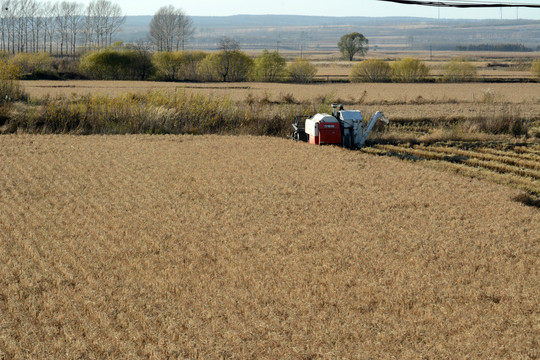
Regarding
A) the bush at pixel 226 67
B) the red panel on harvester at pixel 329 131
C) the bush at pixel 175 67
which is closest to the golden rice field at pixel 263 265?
the red panel on harvester at pixel 329 131

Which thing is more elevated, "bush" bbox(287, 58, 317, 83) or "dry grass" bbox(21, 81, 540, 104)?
"bush" bbox(287, 58, 317, 83)

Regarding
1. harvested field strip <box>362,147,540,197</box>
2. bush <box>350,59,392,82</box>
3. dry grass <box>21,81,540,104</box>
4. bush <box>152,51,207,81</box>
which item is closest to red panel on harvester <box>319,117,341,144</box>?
harvested field strip <box>362,147,540,197</box>

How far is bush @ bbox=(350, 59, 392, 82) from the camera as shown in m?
67.5

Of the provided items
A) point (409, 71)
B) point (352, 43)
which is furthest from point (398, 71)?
point (352, 43)

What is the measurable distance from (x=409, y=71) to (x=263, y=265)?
60.2 m

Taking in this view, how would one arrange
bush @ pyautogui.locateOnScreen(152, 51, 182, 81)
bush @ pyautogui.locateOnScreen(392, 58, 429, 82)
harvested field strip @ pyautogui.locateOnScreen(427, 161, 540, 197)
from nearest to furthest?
1. harvested field strip @ pyautogui.locateOnScreen(427, 161, 540, 197)
2. bush @ pyautogui.locateOnScreen(392, 58, 429, 82)
3. bush @ pyautogui.locateOnScreen(152, 51, 182, 81)

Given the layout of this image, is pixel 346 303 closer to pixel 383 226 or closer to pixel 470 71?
pixel 383 226

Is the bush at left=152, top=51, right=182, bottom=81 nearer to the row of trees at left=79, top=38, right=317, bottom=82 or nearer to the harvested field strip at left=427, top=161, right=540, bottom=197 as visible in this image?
the row of trees at left=79, top=38, right=317, bottom=82

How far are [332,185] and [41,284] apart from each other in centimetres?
872

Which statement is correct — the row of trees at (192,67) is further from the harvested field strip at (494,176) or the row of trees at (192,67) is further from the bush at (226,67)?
the harvested field strip at (494,176)

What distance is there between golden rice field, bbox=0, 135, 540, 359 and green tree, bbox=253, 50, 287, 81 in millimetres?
49328

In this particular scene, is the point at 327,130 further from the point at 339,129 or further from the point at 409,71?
the point at 409,71

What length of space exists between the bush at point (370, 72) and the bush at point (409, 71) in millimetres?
1248

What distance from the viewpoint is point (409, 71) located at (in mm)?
67000
